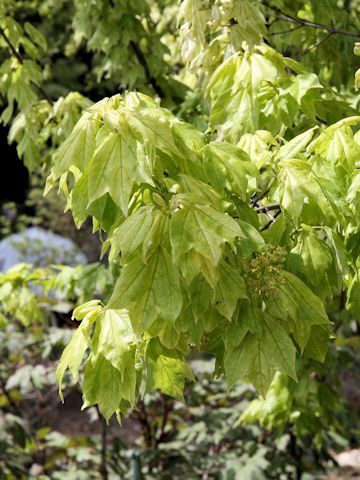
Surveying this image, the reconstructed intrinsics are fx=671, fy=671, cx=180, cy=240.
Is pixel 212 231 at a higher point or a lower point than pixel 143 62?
higher

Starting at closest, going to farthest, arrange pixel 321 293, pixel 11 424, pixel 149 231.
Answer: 1. pixel 149 231
2. pixel 321 293
3. pixel 11 424

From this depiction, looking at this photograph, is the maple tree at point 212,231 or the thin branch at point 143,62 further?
the thin branch at point 143,62

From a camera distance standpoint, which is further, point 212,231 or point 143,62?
point 143,62

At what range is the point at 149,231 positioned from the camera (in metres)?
1.31

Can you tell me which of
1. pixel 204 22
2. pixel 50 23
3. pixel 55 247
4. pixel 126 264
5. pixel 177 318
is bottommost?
pixel 55 247

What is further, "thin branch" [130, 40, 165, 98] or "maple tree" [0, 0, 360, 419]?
"thin branch" [130, 40, 165, 98]

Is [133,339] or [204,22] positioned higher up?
[204,22]

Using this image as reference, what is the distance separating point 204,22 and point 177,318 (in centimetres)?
110

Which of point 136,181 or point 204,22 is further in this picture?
point 204,22

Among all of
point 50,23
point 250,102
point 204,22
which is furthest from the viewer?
point 50,23

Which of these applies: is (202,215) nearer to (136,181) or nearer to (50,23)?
(136,181)

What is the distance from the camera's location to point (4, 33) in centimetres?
328

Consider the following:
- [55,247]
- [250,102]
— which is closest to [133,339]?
[250,102]

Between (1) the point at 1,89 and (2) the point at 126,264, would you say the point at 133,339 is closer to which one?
(2) the point at 126,264
